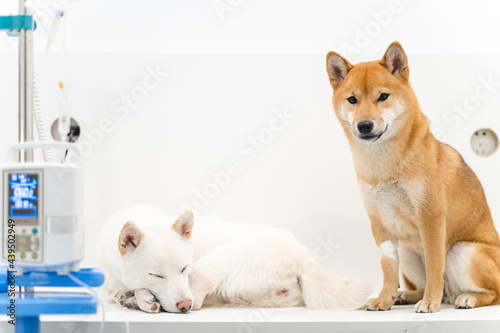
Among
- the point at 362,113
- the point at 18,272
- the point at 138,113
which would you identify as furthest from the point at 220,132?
the point at 18,272

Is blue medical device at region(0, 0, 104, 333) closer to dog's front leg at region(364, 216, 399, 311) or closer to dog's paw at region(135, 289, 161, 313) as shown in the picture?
dog's paw at region(135, 289, 161, 313)

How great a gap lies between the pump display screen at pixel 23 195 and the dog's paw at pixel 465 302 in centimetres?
107

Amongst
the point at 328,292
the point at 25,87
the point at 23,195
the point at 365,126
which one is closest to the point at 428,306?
the point at 328,292

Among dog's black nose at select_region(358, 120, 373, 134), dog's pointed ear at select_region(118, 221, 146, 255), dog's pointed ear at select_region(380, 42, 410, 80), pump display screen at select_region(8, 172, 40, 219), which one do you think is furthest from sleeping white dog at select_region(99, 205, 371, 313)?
dog's pointed ear at select_region(380, 42, 410, 80)

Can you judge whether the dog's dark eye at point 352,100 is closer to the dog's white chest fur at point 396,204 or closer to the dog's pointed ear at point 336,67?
the dog's pointed ear at point 336,67

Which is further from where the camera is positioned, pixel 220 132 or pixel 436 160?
pixel 220 132

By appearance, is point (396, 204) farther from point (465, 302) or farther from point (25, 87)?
point (25, 87)

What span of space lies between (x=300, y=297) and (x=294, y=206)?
1.41 ft

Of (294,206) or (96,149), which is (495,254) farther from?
(96,149)

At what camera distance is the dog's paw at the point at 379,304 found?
1.32 metres

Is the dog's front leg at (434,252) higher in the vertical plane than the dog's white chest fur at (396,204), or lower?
lower

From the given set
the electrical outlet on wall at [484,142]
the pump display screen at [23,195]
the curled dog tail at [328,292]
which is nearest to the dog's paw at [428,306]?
the curled dog tail at [328,292]

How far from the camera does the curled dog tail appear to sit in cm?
132

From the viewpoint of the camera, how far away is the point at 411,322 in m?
1.18
